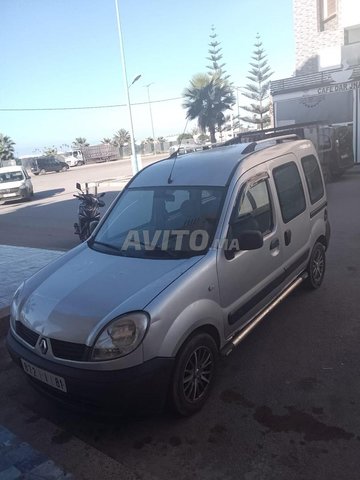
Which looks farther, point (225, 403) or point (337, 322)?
point (337, 322)

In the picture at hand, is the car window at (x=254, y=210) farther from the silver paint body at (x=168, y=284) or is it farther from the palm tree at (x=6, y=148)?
the palm tree at (x=6, y=148)

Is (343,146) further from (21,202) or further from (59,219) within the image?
(21,202)

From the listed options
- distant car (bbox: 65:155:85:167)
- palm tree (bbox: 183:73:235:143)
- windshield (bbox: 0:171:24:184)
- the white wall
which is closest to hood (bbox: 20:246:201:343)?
windshield (bbox: 0:171:24:184)

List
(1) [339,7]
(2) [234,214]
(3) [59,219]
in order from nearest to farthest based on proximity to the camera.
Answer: (2) [234,214], (3) [59,219], (1) [339,7]

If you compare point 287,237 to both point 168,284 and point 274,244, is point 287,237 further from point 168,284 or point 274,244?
point 168,284

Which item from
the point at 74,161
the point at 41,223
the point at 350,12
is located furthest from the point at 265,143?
the point at 74,161

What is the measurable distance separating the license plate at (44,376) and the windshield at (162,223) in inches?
42.9

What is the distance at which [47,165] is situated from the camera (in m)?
41.1

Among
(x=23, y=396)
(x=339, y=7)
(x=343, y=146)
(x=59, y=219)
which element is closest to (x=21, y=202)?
(x=59, y=219)

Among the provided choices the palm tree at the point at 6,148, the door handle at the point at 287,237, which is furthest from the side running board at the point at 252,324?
the palm tree at the point at 6,148

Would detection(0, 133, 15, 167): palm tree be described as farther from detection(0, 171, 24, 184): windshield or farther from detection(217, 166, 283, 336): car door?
detection(217, 166, 283, 336): car door

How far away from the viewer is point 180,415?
284cm

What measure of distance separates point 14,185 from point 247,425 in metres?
17.4

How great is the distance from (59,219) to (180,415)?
1054cm
